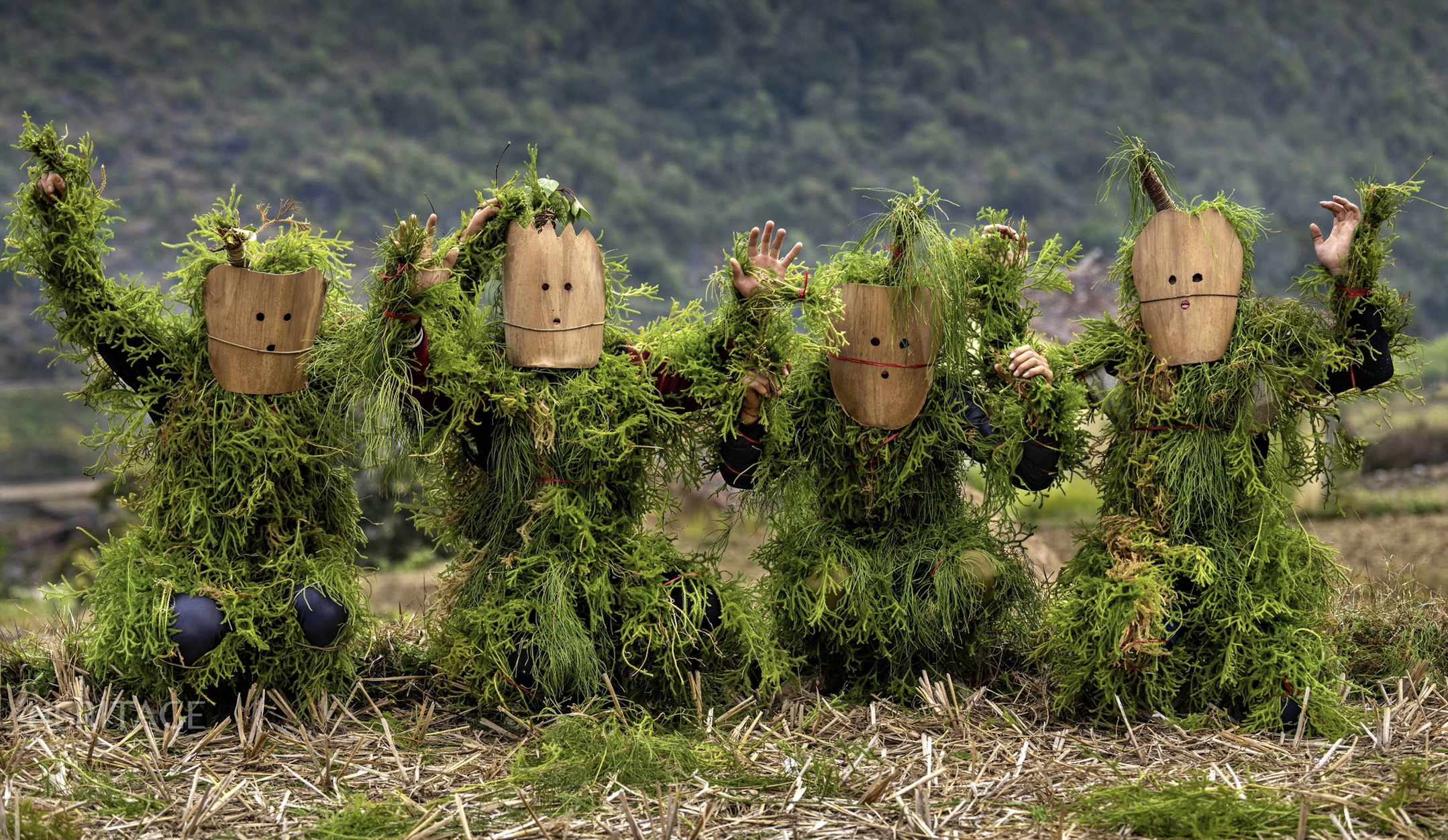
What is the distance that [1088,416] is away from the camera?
345 centimetres

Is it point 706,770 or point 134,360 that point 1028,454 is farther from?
point 134,360

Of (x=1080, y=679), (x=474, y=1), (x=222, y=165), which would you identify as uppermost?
(x=474, y=1)

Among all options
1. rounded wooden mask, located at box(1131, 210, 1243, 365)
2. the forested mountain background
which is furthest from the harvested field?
the forested mountain background

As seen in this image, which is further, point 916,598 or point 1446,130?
point 1446,130

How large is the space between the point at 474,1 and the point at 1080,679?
1963 cm

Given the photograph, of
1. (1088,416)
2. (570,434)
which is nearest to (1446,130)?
(1088,416)

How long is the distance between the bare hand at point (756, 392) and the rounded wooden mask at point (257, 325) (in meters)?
1.14

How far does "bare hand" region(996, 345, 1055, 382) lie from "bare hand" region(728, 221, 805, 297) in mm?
643

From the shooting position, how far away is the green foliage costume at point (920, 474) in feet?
10.7

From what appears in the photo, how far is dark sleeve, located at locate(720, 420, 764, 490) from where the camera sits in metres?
3.21

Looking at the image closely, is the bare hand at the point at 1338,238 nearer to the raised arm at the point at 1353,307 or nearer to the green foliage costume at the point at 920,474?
the raised arm at the point at 1353,307

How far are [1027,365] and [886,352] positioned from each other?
1.23 feet

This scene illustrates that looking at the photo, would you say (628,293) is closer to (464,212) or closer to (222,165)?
(464,212)

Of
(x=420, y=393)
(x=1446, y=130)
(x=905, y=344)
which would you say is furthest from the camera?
(x=1446, y=130)
